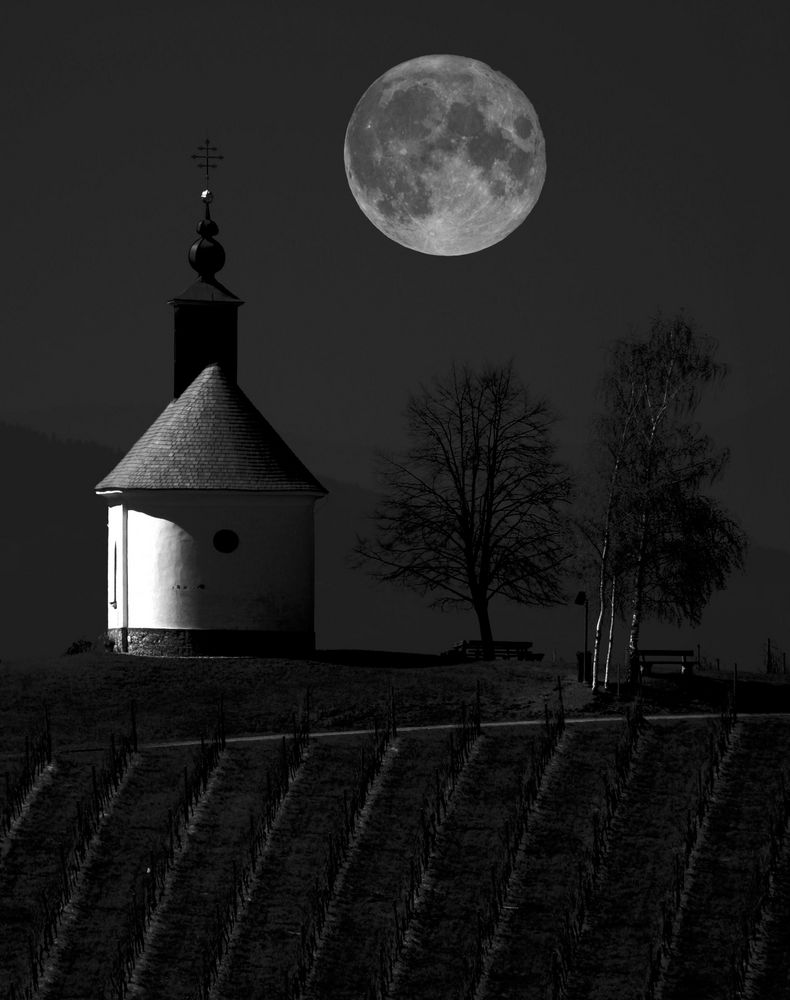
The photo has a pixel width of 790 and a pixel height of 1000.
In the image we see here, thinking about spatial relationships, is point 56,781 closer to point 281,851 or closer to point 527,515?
point 281,851

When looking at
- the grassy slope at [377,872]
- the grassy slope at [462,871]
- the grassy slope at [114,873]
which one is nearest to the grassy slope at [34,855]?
the grassy slope at [114,873]

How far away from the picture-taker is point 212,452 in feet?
159

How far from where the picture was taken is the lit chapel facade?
48.0m

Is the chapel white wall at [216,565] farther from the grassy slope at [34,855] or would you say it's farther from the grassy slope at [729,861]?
the grassy slope at [729,861]

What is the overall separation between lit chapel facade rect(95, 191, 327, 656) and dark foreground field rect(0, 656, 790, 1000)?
15.6ft

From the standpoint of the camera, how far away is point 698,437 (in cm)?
4631

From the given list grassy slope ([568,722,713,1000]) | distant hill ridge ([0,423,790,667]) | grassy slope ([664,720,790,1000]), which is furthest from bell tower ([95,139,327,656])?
distant hill ridge ([0,423,790,667])

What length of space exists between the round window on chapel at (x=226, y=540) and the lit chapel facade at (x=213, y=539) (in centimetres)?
2

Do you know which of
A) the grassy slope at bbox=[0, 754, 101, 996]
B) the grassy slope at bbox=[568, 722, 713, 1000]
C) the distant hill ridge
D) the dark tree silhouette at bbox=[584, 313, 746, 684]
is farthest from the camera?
the distant hill ridge

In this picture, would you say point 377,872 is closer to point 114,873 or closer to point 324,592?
point 114,873

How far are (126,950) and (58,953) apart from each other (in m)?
1.21

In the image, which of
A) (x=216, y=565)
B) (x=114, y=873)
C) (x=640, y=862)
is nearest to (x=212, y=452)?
(x=216, y=565)

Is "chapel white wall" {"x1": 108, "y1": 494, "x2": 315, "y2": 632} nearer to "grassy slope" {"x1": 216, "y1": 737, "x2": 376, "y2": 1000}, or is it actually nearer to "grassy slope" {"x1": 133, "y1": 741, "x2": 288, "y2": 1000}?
"grassy slope" {"x1": 133, "y1": 741, "x2": 288, "y2": 1000}

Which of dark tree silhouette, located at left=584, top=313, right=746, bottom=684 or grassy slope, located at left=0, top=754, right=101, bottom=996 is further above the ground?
dark tree silhouette, located at left=584, top=313, right=746, bottom=684
